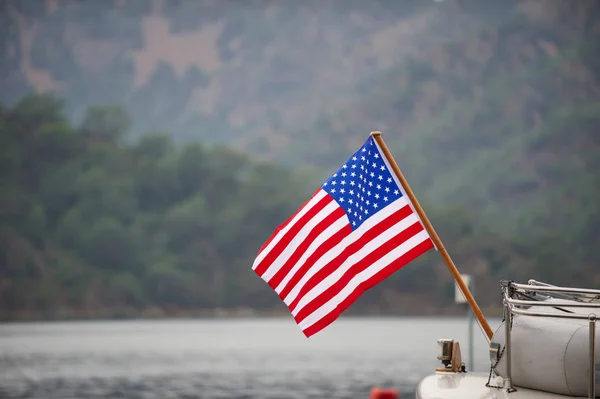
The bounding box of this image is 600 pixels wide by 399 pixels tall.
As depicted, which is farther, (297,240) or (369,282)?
(297,240)

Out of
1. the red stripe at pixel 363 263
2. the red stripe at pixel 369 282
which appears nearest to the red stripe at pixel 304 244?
the red stripe at pixel 363 263

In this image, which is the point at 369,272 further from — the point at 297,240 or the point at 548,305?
the point at 548,305

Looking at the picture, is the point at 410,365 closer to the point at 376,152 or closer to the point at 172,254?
the point at 376,152

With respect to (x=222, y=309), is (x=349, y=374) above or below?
below

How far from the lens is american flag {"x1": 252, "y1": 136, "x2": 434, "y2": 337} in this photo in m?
9.58

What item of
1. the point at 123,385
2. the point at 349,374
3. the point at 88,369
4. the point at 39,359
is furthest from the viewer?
the point at 39,359

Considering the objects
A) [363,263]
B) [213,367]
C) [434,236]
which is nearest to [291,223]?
[363,263]

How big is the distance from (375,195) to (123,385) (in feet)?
134

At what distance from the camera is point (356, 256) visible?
31.9ft

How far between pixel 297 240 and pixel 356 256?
1.90ft

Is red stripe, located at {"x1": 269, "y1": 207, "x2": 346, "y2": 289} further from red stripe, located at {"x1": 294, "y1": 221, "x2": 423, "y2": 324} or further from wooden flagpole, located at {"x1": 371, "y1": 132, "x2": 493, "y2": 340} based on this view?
wooden flagpole, located at {"x1": 371, "y1": 132, "x2": 493, "y2": 340}

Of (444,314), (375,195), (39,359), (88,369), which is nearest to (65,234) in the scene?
(444,314)

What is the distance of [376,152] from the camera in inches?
386

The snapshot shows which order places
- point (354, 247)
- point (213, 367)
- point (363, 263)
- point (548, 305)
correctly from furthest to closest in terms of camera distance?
point (213, 367), point (354, 247), point (363, 263), point (548, 305)
